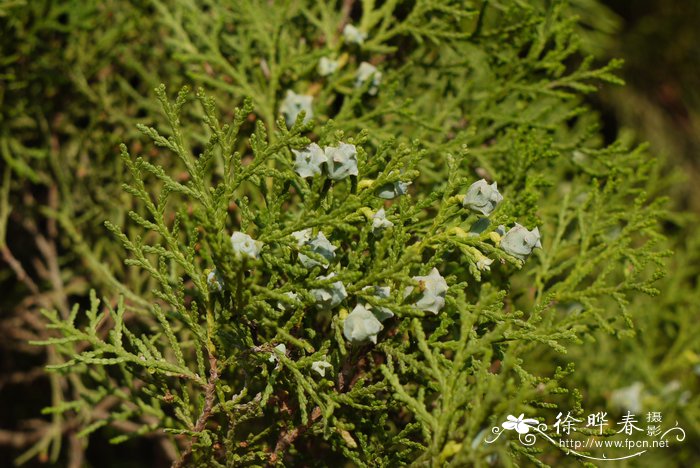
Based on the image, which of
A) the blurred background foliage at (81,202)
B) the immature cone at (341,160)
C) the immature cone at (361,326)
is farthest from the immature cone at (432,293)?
the blurred background foliage at (81,202)

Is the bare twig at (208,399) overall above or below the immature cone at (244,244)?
below

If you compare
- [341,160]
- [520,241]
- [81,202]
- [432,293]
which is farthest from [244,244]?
[81,202]

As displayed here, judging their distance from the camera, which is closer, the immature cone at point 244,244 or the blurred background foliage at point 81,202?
the immature cone at point 244,244

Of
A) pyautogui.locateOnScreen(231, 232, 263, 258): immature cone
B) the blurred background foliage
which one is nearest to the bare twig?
pyautogui.locateOnScreen(231, 232, 263, 258): immature cone

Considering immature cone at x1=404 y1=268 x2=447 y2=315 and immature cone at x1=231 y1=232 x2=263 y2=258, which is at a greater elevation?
immature cone at x1=231 y1=232 x2=263 y2=258

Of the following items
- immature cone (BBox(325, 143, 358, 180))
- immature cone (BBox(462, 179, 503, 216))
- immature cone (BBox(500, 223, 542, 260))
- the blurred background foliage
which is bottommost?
the blurred background foliage

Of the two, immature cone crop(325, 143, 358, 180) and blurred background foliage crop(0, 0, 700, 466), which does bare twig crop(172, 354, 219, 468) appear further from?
blurred background foliage crop(0, 0, 700, 466)

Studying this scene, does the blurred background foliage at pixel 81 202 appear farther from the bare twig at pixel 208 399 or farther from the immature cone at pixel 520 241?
the immature cone at pixel 520 241

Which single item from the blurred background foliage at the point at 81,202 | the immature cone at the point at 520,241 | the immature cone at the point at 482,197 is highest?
the immature cone at the point at 482,197

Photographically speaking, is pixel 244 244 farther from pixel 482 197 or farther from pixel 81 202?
pixel 81 202

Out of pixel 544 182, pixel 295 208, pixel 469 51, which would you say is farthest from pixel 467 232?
pixel 469 51
